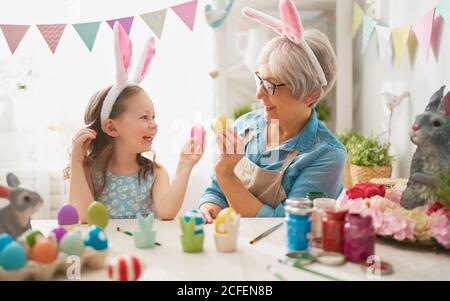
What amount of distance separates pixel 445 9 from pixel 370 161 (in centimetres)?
91

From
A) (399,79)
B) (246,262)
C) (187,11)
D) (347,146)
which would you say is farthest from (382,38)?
(246,262)

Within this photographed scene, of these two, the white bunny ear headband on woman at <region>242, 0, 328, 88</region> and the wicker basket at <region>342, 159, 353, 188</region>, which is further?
the wicker basket at <region>342, 159, 353, 188</region>

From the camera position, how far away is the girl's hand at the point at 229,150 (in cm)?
141

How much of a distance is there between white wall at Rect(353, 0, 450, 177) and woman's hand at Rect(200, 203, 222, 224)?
3.21 ft

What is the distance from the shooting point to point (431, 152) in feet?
3.60

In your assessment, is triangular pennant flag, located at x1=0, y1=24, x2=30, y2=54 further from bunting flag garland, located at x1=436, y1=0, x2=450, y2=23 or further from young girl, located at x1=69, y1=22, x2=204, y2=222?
bunting flag garland, located at x1=436, y1=0, x2=450, y2=23

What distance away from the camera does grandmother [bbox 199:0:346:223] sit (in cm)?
150

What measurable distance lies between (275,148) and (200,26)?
1.63 metres

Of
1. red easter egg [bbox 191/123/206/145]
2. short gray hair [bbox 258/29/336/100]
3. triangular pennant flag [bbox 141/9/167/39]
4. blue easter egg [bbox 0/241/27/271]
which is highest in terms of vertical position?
triangular pennant flag [bbox 141/9/167/39]

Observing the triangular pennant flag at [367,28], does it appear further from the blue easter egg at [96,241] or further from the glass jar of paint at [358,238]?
the blue easter egg at [96,241]

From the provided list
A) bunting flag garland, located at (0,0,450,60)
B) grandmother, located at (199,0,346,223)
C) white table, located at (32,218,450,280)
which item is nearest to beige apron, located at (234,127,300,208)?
grandmother, located at (199,0,346,223)

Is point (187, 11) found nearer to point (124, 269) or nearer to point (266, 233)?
point (266, 233)
